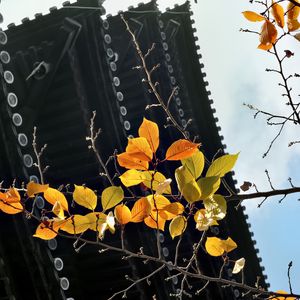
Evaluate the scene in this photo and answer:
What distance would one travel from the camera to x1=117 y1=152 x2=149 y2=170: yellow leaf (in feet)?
12.1

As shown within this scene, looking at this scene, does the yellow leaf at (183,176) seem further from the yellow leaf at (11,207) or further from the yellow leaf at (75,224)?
the yellow leaf at (11,207)

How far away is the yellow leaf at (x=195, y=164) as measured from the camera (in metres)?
3.56

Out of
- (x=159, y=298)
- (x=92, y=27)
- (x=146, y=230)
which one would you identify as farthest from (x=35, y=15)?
(x=159, y=298)

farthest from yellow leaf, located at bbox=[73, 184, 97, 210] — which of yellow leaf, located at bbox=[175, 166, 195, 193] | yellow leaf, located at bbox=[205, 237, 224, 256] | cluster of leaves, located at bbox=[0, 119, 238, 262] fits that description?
yellow leaf, located at bbox=[205, 237, 224, 256]

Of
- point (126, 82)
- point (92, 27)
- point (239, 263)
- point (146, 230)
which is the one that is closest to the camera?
point (239, 263)

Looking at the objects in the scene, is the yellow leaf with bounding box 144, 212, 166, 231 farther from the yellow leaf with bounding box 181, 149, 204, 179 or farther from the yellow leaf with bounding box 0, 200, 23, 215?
the yellow leaf with bounding box 0, 200, 23, 215

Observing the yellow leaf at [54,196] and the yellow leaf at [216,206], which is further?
the yellow leaf at [54,196]

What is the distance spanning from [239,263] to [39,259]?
4823 mm

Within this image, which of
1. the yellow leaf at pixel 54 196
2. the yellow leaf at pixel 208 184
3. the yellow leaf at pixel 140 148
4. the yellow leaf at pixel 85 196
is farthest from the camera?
the yellow leaf at pixel 54 196

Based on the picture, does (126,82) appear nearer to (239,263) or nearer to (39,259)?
(39,259)

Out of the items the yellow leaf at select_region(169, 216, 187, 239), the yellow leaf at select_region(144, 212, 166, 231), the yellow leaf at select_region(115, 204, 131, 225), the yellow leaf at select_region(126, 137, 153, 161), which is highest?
the yellow leaf at select_region(126, 137, 153, 161)

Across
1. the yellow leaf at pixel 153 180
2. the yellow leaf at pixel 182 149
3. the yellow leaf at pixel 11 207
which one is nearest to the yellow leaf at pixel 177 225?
the yellow leaf at pixel 153 180

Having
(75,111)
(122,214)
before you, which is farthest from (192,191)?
(75,111)

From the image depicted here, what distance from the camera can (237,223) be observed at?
46.8ft
